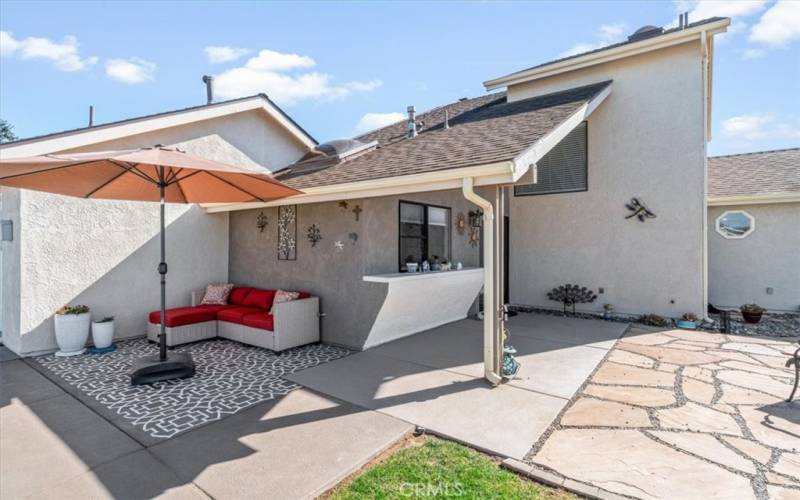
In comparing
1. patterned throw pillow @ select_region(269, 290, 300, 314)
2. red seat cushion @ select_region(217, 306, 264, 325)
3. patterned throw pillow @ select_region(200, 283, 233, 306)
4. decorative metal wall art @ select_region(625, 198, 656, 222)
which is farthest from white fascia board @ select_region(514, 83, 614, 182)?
patterned throw pillow @ select_region(200, 283, 233, 306)

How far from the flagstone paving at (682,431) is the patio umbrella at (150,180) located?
17.1 feet

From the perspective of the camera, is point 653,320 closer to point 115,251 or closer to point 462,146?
point 462,146

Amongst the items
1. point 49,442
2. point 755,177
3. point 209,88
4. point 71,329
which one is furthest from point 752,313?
point 209,88

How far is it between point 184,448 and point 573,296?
33.2 feet

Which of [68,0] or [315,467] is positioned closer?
[315,467]

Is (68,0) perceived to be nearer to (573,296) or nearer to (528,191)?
(528,191)

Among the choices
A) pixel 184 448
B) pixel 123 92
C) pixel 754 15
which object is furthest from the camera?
pixel 123 92

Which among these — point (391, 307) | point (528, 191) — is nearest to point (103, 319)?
point (391, 307)

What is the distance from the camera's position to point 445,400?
16.2 ft

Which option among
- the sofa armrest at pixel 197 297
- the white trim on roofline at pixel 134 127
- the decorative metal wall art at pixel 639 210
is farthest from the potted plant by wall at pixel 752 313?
the sofa armrest at pixel 197 297

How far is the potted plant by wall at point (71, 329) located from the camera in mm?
7125

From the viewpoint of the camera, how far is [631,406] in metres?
4.75

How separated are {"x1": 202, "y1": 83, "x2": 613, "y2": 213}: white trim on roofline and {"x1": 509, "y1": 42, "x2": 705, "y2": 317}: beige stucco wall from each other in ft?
11.0

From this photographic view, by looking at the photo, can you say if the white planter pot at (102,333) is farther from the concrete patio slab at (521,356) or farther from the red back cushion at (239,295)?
the concrete patio slab at (521,356)
